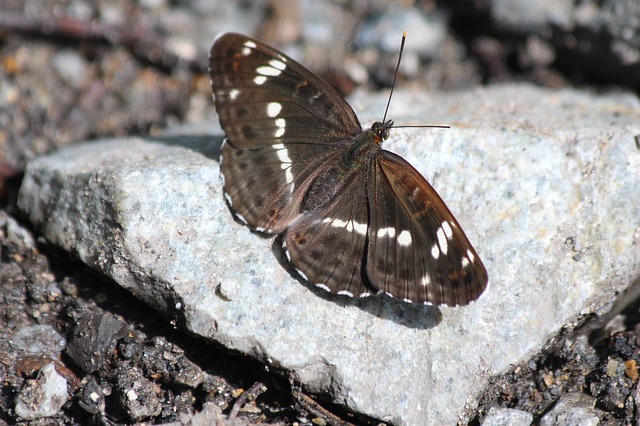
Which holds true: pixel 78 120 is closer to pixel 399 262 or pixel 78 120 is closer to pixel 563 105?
pixel 399 262

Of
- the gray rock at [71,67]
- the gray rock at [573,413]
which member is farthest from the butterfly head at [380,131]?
the gray rock at [71,67]

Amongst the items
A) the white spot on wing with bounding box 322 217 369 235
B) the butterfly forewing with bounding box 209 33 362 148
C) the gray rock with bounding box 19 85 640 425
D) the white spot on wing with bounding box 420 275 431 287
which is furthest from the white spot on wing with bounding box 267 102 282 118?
the white spot on wing with bounding box 420 275 431 287

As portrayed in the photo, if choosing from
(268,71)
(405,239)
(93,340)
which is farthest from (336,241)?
(93,340)

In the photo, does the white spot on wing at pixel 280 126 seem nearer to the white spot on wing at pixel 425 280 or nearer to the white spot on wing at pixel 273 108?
the white spot on wing at pixel 273 108

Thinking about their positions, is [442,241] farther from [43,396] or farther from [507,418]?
[43,396]

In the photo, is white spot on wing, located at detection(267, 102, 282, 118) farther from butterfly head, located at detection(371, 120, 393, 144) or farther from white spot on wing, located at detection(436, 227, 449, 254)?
white spot on wing, located at detection(436, 227, 449, 254)

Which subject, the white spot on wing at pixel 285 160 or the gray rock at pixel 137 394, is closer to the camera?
the gray rock at pixel 137 394
